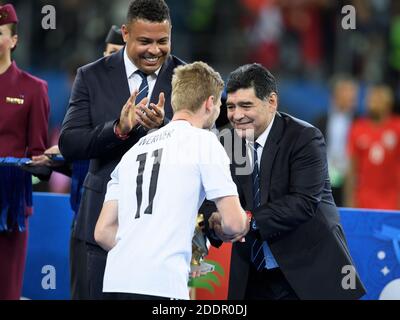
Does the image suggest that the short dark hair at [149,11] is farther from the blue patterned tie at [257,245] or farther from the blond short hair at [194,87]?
the blue patterned tie at [257,245]

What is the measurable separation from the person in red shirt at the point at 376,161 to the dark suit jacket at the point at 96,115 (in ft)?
18.6

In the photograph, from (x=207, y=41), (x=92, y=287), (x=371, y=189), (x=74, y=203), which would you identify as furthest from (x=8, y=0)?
(x=92, y=287)

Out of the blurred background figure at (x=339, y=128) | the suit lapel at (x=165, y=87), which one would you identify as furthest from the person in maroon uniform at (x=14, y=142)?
the blurred background figure at (x=339, y=128)

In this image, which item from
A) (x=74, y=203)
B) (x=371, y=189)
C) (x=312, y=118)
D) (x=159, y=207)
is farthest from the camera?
(x=312, y=118)

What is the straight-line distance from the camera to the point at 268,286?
5371 mm

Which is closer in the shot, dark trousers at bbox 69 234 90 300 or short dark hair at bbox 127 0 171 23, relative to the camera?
short dark hair at bbox 127 0 171 23

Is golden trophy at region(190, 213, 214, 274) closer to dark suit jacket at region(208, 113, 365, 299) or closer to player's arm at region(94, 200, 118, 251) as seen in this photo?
dark suit jacket at region(208, 113, 365, 299)

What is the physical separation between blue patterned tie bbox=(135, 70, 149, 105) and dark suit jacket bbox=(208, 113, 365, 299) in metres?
0.71

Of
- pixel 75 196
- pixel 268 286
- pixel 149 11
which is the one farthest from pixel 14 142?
pixel 268 286

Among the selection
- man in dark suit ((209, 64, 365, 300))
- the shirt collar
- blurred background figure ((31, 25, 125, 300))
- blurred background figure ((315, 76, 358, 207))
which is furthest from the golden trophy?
blurred background figure ((315, 76, 358, 207))

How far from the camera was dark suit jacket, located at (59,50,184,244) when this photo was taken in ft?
17.7

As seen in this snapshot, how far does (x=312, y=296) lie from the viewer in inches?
205

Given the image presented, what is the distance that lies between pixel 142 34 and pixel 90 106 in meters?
0.48
